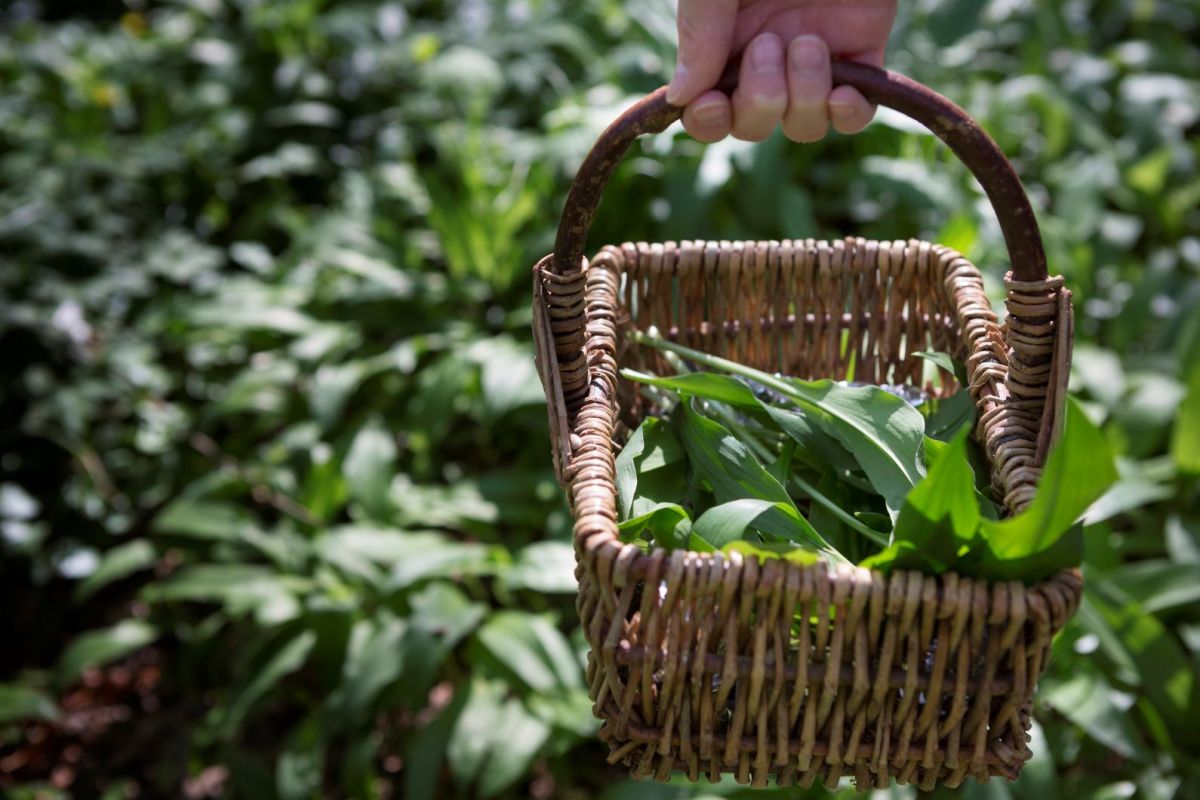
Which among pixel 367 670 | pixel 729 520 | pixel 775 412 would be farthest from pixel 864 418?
pixel 367 670

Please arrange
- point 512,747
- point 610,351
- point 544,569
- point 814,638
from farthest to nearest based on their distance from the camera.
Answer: point 544,569 < point 512,747 < point 610,351 < point 814,638

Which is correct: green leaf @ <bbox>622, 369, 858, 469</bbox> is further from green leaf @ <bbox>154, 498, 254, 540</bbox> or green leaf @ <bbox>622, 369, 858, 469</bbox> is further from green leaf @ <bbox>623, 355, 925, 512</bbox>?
green leaf @ <bbox>154, 498, 254, 540</bbox>

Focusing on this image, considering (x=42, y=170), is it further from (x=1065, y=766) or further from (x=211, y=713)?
(x=1065, y=766)

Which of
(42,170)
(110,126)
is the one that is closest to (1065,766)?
(42,170)

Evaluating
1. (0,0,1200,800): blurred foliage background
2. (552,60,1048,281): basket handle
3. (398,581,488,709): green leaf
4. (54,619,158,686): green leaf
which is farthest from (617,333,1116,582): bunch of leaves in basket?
(54,619,158,686): green leaf

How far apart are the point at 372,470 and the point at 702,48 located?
4.61ft

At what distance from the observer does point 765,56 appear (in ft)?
3.58

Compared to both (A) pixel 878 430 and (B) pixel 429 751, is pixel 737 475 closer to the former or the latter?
(A) pixel 878 430

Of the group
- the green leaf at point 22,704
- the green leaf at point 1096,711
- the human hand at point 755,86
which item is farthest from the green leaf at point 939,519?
the green leaf at point 22,704

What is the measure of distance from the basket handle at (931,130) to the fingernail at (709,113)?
30mm

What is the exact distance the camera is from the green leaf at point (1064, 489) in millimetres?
830

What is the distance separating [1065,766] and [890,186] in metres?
1.21

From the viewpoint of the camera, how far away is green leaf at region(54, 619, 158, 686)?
2227 mm

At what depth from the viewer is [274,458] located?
2.52 m
